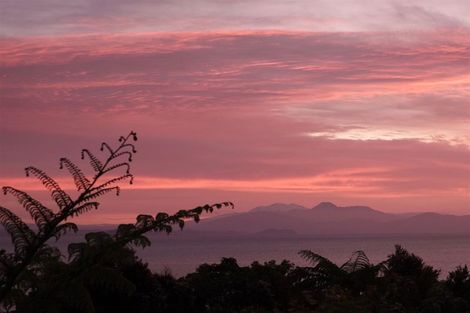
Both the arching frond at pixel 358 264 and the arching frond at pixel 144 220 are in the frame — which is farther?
the arching frond at pixel 358 264

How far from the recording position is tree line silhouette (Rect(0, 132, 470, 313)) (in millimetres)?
10367

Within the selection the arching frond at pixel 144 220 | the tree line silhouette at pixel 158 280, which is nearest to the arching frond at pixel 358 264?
the tree line silhouette at pixel 158 280

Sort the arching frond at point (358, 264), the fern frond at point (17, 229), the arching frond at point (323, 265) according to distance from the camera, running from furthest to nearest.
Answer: the arching frond at point (358, 264), the arching frond at point (323, 265), the fern frond at point (17, 229)

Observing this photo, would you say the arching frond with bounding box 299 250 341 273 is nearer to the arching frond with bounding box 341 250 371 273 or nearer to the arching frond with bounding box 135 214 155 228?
the arching frond with bounding box 341 250 371 273

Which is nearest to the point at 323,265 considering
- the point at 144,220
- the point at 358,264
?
the point at 358,264

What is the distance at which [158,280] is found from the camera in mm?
24875

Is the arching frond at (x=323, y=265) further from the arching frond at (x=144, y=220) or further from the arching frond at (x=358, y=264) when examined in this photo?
the arching frond at (x=144, y=220)

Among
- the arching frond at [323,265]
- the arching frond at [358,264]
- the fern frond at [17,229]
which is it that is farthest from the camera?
the arching frond at [358,264]

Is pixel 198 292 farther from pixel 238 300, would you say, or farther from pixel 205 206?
pixel 205 206

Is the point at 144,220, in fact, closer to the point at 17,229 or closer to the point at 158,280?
the point at 17,229

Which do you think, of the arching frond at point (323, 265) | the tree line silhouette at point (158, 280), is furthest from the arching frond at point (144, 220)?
the arching frond at point (323, 265)

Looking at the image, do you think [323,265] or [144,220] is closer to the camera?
[144,220]

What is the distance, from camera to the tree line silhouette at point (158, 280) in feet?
34.0

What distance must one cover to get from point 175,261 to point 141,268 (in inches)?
6143
